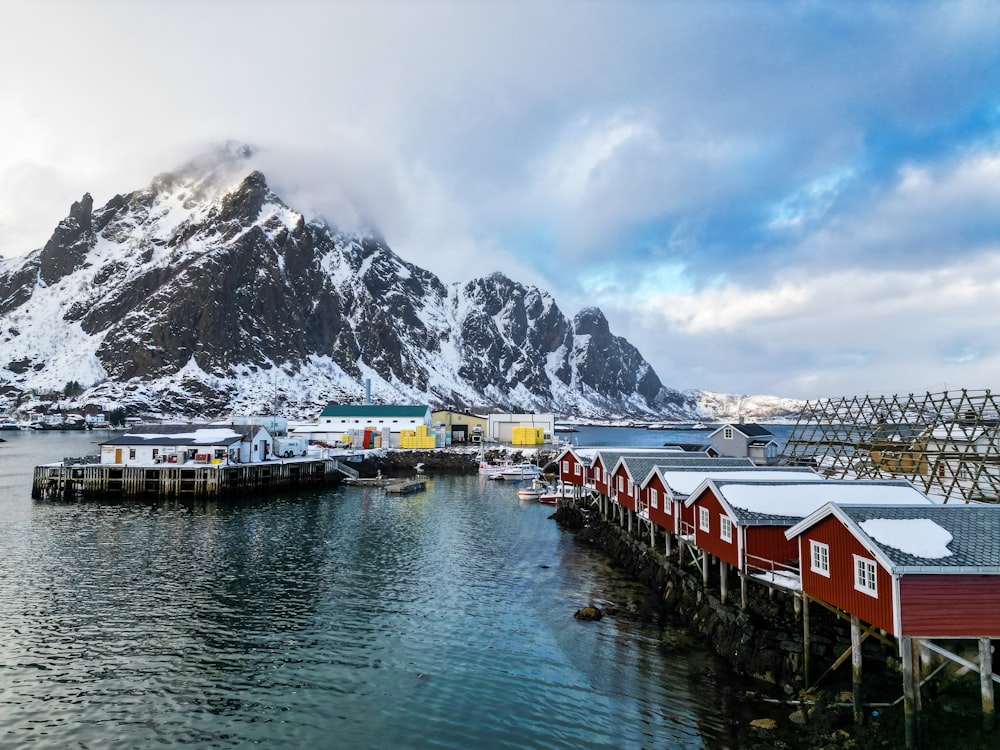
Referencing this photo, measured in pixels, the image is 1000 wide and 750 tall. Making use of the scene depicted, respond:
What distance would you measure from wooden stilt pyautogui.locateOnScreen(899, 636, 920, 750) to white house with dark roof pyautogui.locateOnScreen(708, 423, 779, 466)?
52951 mm

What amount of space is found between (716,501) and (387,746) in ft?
58.2

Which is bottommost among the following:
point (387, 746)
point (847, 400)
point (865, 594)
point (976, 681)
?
point (387, 746)

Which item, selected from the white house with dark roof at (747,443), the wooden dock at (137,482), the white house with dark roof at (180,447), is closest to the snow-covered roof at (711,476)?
the white house with dark roof at (747,443)

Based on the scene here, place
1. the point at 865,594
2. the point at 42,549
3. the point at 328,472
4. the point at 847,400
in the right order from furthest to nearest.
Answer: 1. the point at 328,472
2. the point at 847,400
3. the point at 42,549
4. the point at 865,594

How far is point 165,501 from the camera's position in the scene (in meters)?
68.4

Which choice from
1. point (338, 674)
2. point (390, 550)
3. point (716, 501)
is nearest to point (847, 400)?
point (716, 501)

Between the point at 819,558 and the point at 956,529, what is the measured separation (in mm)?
4145

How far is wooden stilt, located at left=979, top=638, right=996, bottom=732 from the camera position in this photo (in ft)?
55.1

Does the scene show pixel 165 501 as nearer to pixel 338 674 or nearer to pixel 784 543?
pixel 338 674

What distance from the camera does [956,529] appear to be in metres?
18.7

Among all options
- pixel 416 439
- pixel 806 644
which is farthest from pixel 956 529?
pixel 416 439

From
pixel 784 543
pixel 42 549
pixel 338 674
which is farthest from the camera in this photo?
pixel 42 549

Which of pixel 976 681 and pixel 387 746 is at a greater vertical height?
pixel 976 681

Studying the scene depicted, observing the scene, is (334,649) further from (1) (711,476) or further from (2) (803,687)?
(1) (711,476)
